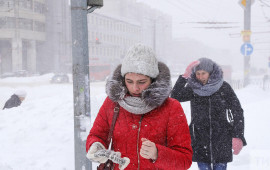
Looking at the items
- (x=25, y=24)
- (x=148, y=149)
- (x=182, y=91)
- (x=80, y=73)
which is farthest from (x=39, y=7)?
(x=148, y=149)

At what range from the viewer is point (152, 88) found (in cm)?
190

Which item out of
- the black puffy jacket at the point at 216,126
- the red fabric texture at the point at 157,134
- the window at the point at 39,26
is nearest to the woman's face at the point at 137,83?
the red fabric texture at the point at 157,134

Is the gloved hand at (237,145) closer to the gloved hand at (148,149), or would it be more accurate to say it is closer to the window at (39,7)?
the gloved hand at (148,149)

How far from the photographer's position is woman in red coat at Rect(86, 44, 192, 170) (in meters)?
1.81

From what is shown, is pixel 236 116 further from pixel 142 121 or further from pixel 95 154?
pixel 95 154

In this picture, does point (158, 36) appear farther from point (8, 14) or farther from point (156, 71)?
point (156, 71)

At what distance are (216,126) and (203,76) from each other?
569 mm

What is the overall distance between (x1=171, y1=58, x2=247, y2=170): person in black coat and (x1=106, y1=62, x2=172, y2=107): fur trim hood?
125 centimetres

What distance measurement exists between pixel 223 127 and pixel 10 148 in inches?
158

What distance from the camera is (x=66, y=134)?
227 inches

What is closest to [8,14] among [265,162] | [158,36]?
[265,162]

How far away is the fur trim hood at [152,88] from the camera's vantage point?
1.85m

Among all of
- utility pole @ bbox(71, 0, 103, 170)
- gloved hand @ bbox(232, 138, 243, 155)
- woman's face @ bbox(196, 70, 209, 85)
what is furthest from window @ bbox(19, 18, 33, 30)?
gloved hand @ bbox(232, 138, 243, 155)

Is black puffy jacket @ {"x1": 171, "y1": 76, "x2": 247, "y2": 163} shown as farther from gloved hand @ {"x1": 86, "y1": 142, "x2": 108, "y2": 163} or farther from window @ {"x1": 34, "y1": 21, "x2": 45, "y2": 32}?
window @ {"x1": 34, "y1": 21, "x2": 45, "y2": 32}
